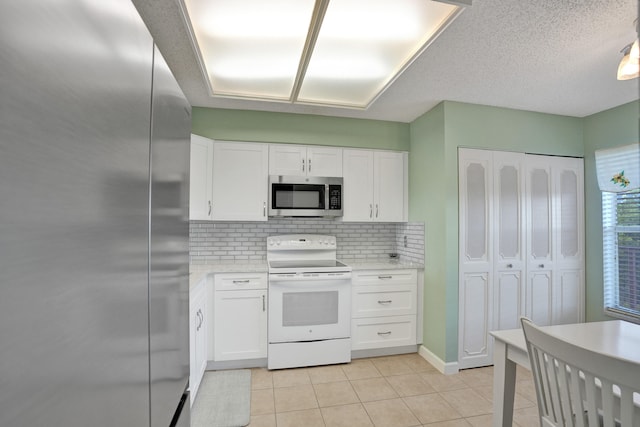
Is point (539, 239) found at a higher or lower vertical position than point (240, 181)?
lower

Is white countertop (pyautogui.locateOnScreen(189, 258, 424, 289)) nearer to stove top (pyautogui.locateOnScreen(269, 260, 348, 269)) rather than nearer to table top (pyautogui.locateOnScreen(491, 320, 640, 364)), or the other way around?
stove top (pyautogui.locateOnScreen(269, 260, 348, 269))

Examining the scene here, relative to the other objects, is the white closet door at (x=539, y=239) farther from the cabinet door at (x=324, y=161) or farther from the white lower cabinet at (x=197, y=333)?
the white lower cabinet at (x=197, y=333)

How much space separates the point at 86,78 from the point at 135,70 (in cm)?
19

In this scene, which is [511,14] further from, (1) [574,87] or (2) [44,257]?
(2) [44,257]

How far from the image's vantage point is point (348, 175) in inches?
132

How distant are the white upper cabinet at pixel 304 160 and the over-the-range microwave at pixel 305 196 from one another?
9 cm

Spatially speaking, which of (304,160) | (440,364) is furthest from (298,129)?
(440,364)

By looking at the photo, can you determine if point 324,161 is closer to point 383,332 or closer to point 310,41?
point 310,41

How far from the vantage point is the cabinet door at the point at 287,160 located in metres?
3.19

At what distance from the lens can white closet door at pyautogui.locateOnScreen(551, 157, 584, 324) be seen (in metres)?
3.18

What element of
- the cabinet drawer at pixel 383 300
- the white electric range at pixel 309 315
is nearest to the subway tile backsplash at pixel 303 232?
the cabinet drawer at pixel 383 300

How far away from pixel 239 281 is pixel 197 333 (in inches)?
25.8

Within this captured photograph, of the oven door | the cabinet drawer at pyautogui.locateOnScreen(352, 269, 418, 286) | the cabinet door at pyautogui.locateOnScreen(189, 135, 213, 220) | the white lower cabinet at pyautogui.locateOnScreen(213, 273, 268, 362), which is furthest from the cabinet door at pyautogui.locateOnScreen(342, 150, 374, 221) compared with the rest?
the cabinet door at pyautogui.locateOnScreen(189, 135, 213, 220)

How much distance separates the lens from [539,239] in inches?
123
